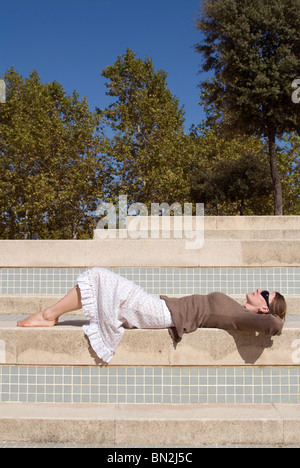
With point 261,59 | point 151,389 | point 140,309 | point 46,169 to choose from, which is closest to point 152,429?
point 151,389

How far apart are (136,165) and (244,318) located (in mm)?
26640

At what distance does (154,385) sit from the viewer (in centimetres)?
476

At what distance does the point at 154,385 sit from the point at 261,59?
62.3ft

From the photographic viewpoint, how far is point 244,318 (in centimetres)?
453

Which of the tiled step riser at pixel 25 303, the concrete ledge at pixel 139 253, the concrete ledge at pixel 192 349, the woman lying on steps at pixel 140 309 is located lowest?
the concrete ledge at pixel 192 349

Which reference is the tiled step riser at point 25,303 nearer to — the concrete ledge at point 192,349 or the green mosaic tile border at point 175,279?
the green mosaic tile border at point 175,279

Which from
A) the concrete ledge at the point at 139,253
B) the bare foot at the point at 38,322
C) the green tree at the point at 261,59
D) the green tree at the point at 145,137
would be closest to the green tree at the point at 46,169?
the green tree at the point at 145,137

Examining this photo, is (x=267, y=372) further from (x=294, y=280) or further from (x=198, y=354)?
(x=294, y=280)

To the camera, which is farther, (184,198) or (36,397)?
(184,198)

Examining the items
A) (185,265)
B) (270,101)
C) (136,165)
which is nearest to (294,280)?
(185,265)

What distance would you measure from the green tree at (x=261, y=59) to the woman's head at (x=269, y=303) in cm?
1664

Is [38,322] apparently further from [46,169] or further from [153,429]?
[46,169]

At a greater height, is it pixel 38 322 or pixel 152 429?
pixel 38 322

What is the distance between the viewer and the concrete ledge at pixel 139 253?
738cm
